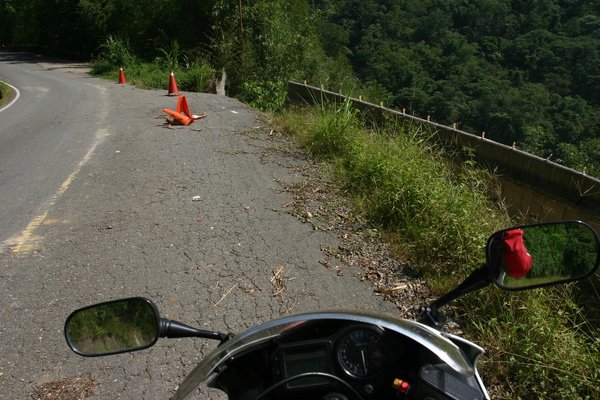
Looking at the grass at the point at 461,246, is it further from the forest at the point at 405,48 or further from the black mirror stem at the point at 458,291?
the forest at the point at 405,48

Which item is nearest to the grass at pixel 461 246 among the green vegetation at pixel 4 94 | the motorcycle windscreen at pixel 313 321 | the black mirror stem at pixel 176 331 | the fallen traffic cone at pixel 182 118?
the motorcycle windscreen at pixel 313 321

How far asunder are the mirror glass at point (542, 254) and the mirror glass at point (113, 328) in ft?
3.81

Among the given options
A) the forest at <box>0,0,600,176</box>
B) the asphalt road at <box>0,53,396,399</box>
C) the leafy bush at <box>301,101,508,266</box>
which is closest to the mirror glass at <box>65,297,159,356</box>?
the asphalt road at <box>0,53,396,399</box>

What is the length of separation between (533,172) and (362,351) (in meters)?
7.07

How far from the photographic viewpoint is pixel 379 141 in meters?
7.58

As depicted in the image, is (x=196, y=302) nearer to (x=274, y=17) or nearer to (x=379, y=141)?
(x=379, y=141)

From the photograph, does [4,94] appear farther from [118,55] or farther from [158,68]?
[118,55]

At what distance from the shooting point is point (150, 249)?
16.3ft

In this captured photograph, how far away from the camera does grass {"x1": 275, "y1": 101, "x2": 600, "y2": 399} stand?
10.8ft

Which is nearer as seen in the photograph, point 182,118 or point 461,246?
point 461,246

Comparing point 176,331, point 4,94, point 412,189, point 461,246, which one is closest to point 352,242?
point 412,189

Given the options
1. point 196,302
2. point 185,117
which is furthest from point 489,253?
point 185,117

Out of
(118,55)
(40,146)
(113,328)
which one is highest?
(113,328)

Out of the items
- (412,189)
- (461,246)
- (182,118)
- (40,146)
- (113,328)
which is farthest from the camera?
(182,118)
